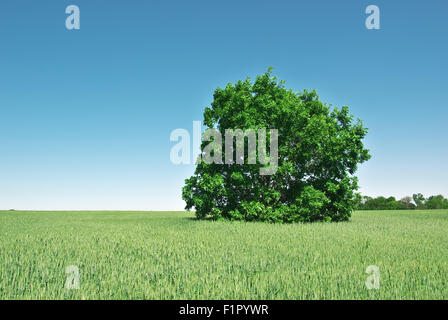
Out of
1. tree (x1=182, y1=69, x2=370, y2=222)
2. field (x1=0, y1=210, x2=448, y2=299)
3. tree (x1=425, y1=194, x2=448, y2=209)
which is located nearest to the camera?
field (x1=0, y1=210, x2=448, y2=299)

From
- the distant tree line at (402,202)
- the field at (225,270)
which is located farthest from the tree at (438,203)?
the field at (225,270)

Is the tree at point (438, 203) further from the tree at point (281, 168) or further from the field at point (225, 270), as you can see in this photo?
the field at point (225, 270)

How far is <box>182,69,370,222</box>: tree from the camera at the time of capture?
2650cm

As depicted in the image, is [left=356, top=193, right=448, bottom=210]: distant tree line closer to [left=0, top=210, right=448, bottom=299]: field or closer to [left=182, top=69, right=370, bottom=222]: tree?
[left=182, top=69, right=370, bottom=222]: tree

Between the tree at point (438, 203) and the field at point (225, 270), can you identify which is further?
the tree at point (438, 203)

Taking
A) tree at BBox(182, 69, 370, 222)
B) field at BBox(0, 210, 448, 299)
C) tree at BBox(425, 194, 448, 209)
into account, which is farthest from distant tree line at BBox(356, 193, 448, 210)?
field at BBox(0, 210, 448, 299)

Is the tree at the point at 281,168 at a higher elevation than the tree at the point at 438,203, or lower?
higher

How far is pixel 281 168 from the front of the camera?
25891mm

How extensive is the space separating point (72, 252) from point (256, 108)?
19.5m

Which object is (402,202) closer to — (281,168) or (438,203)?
(438,203)

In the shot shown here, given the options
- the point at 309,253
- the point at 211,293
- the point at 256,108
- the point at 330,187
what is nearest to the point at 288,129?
the point at 256,108

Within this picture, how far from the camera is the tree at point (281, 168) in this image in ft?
86.9
